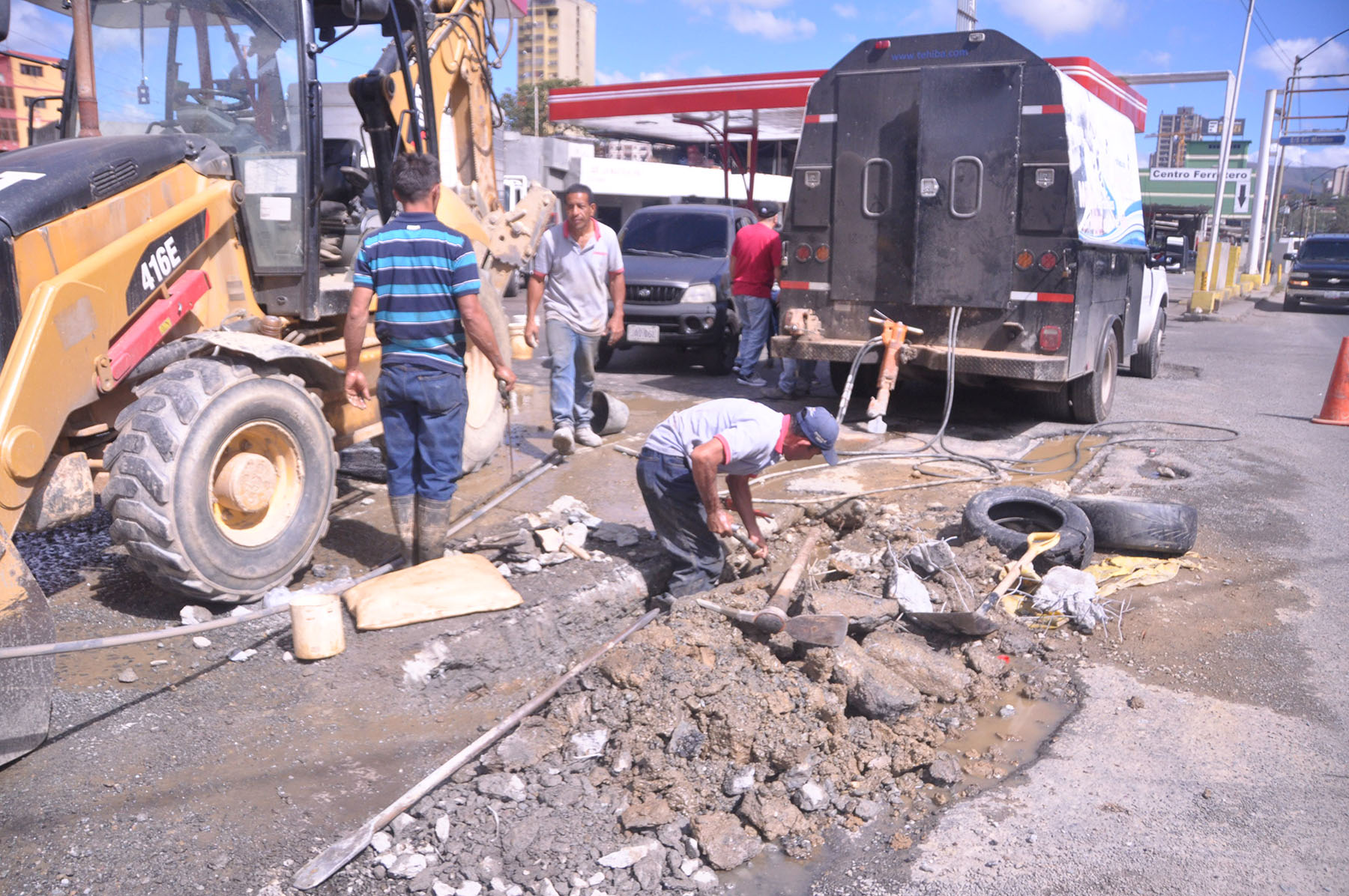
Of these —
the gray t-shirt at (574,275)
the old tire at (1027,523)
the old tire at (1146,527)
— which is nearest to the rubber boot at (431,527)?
the gray t-shirt at (574,275)

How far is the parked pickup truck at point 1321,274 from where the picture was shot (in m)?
24.5

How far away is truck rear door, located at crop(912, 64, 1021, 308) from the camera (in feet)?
25.9

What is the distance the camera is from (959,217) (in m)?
8.11

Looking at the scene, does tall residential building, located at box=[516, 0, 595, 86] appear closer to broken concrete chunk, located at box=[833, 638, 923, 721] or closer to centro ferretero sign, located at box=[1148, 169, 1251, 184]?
centro ferretero sign, located at box=[1148, 169, 1251, 184]

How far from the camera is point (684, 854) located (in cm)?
324

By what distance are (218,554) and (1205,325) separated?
21.2 m

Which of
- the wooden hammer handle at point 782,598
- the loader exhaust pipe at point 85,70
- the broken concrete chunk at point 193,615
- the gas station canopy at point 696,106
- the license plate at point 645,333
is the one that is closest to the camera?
the wooden hammer handle at point 782,598

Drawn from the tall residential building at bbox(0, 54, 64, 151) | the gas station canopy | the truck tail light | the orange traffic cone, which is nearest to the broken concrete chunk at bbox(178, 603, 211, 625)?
the tall residential building at bbox(0, 54, 64, 151)

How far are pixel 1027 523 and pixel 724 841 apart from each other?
3469 millimetres

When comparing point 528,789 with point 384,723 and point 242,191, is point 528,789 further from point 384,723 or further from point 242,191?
point 242,191

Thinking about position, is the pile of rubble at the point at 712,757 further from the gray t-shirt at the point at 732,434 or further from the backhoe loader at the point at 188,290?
the backhoe loader at the point at 188,290

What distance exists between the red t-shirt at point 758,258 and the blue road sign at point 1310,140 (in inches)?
1558

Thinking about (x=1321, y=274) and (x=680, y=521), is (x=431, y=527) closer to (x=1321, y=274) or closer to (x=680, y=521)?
(x=680, y=521)

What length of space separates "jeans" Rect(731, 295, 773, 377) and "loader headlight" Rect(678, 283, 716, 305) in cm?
51
